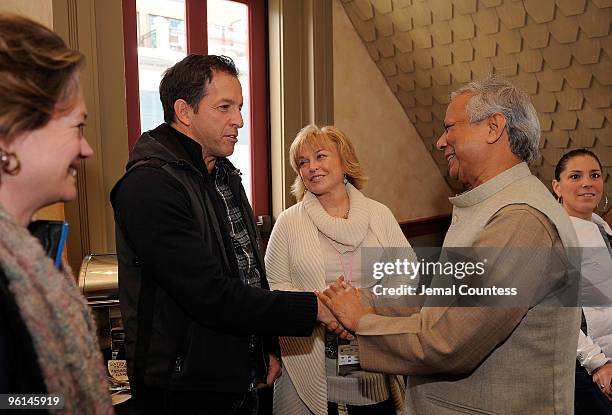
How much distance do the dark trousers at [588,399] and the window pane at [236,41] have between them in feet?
6.06

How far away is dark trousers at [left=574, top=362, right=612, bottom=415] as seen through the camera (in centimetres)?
209

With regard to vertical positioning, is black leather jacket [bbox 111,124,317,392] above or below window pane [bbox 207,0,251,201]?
below

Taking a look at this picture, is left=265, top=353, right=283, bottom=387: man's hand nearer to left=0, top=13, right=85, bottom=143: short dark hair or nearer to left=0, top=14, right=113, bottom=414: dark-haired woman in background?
left=0, top=14, right=113, bottom=414: dark-haired woman in background

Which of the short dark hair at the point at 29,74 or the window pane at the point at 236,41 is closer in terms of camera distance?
the short dark hair at the point at 29,74

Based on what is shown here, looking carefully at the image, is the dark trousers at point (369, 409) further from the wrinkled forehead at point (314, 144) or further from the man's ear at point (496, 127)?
the man's ear at point (496, 127)

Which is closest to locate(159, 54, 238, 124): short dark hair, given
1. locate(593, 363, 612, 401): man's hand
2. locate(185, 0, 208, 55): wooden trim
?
locate(185, 0, 208, 55): wooden trim

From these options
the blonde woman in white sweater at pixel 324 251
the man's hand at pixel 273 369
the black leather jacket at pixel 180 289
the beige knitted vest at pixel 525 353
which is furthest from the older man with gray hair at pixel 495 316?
the blonde woman in white sweater at pixel 324 251

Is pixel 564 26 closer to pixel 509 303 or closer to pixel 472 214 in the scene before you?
pixel 472 214

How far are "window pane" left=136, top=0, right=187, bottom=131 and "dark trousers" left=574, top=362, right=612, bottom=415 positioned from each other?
217cm

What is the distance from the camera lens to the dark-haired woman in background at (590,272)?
214 cm

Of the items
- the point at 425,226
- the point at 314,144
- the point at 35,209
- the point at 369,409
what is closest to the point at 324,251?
the point at 314,144

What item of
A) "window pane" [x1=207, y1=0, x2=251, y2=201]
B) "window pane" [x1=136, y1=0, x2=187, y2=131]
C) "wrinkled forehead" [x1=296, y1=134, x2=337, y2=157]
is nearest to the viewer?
"wrinkled forehead" [x1=296, y1=134, x2=337, y2=157]

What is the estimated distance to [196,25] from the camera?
2.67 meters

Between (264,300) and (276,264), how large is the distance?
0.70 metres
